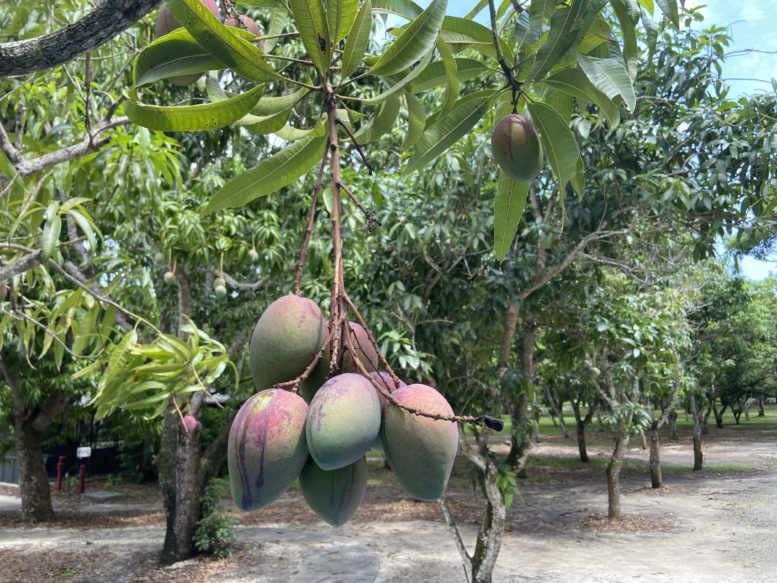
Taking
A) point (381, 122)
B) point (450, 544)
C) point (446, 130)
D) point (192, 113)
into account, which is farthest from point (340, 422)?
point (450, 544)

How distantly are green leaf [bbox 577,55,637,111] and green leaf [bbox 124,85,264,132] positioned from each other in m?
0.49

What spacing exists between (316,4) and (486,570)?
5509 mm

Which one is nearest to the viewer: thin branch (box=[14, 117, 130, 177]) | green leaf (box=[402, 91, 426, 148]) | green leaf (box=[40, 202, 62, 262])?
green leaf (box=[402, 91, 426, 148])

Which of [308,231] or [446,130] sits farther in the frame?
[446,130]

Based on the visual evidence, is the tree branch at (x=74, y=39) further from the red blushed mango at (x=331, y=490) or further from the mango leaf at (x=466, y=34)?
the red blushed mango at (x=331, y=490)

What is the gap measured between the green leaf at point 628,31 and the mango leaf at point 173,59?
1.96 ft

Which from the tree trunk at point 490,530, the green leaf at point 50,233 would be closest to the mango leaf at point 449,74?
the green leaf at point 50,233

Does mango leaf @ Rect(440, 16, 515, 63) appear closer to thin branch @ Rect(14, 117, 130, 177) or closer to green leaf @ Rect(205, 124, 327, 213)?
green leaf @ Rect(205, 124, 327, 213)

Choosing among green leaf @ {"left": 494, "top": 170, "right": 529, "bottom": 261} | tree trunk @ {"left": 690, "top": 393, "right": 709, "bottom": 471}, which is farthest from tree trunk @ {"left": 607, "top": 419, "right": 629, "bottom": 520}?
green leaf @ {"left": 494, "top": 170, "right": 529, "bottom": 261}

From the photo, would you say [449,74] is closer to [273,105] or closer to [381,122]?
[381,122]

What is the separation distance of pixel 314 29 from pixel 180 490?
7020 millimetres

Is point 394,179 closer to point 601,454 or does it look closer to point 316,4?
point 316,4

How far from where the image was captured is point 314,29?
0.74 m

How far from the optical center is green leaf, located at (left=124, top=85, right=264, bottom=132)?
28.4 inches
